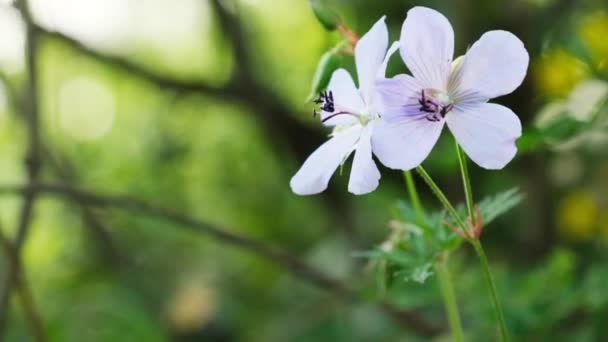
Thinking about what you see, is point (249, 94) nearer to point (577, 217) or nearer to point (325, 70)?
point (577, 217)

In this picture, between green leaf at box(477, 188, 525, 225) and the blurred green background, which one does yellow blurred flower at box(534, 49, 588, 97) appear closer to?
the blurred green background

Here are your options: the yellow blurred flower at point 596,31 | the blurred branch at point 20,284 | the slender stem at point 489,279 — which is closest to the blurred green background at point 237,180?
the yellow blurred flower at point 596,31

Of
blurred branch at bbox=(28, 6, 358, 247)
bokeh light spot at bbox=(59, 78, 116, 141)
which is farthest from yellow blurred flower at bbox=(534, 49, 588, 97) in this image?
bokeh light spot at bbox=(59, 78, 116, 141)

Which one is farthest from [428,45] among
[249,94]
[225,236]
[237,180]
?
[237,180]

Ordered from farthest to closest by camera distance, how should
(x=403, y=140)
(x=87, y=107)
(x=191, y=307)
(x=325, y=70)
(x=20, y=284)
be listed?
(x=87, y=107) < (x=191, y=307) < (x=20, y=284) < (x=325, y=70) < (x=403, y=140)

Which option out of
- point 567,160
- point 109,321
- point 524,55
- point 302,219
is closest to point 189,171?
point 302,219

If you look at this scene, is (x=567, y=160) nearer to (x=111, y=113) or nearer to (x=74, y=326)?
(x=74, y=326)

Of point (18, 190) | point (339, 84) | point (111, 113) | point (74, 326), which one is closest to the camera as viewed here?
point (339, 84)
